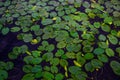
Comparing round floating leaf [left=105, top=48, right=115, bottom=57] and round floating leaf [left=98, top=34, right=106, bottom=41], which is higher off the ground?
round floating leaf [left=98, top=34, right=106, bottom=41]

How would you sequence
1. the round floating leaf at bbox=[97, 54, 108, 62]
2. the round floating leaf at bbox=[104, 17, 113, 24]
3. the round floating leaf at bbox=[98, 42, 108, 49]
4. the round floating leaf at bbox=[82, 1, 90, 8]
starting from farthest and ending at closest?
the round floating leaf at bbox=[82, 1, 90, 8], the round floating leaf at bbox=[104, 17, 113, 24], the round floating leaf at bbox=[98, 42, 108, 49], the round floating leaf at bbox=[97, 54, 108, 62]

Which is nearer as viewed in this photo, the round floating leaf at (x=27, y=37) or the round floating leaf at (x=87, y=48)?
the round floating leaf at (x=87, y=48)

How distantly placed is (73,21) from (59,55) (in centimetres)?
45

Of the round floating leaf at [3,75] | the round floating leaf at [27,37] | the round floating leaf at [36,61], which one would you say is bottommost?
the round floating leaf at [3,75]

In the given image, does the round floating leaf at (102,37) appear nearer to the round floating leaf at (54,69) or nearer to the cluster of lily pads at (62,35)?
the cluster of lily pads at (62,35)

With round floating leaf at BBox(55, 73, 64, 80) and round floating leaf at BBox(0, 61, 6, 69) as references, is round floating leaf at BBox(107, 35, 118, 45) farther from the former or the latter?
round floating leaf at BBox(0, 61, 6, 69)

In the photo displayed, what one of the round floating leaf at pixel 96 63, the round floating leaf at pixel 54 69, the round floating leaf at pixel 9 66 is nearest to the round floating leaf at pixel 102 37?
the round floating leaf at pixel 96 63

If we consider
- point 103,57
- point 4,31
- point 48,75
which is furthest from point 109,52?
point 4,31

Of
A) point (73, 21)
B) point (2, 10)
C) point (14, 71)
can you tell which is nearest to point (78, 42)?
point (73, 21)

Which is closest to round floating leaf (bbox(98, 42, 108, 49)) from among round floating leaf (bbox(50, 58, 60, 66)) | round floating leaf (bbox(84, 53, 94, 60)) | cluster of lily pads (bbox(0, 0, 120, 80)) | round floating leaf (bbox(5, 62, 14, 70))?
cluster of lily pads (bbox(0, 0, 120, 80))

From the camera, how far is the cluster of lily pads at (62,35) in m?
1.60

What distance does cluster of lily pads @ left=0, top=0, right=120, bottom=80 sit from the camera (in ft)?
5.24

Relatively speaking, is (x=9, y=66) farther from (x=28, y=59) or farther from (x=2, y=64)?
(x=28, y=59)

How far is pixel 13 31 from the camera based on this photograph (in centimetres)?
195
